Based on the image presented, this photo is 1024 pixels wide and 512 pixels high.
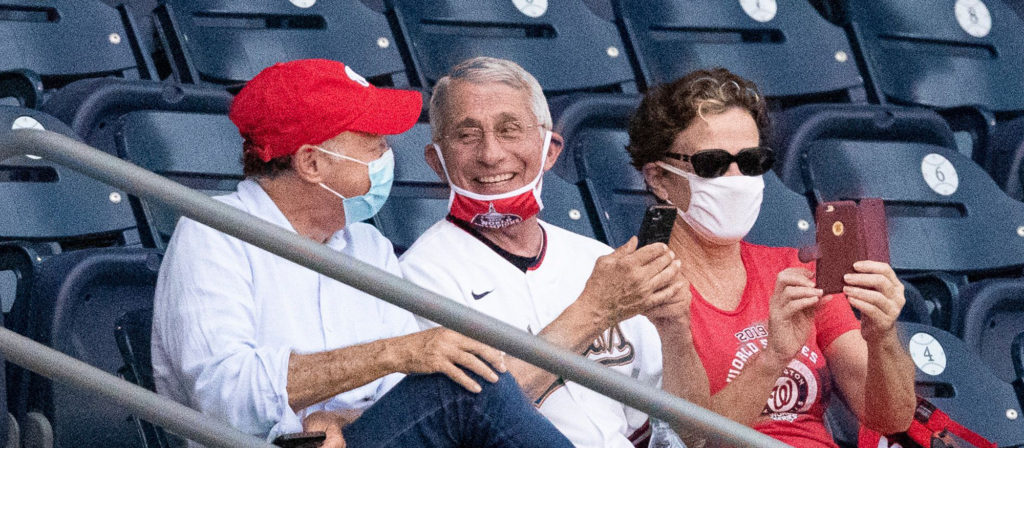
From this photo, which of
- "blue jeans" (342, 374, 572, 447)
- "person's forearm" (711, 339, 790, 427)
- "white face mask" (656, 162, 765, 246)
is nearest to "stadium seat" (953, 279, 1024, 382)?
"white face mask" (656, 162, 765, 246)

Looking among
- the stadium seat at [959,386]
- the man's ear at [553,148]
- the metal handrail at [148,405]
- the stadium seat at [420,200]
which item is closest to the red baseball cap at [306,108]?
the man's ear at [553,148]

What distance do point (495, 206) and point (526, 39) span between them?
90 cm

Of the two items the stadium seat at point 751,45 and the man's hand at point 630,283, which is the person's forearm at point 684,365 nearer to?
the man's hand at point 630,283

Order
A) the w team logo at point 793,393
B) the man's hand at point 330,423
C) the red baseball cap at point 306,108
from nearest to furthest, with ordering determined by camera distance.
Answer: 1. the man's hand at point 330,423
2. the red baseball cap at point 306,108
3. the w team logo at point 793,393

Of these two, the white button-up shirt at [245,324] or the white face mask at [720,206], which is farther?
the white face mask at [720,206]

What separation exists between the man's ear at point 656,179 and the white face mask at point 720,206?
11 mm

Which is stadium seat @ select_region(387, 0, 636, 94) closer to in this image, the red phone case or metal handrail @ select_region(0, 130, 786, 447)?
the red phone case

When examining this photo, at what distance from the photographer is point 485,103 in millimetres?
1850

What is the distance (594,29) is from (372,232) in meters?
1.00

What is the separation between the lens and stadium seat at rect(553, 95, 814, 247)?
2359 mm

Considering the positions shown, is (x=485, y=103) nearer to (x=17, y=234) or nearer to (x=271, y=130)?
(x=271, y=130)

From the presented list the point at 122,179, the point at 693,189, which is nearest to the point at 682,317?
the point at 693,189

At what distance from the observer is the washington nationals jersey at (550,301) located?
70.3 inches
